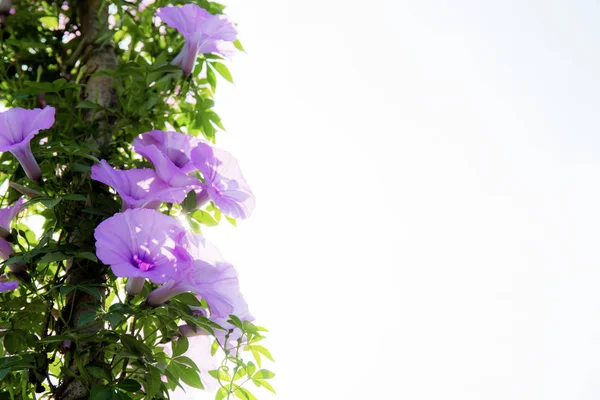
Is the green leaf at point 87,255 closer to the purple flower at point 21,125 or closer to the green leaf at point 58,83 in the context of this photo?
the purple flower at point 21,125

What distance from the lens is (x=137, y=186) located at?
3.02 ft

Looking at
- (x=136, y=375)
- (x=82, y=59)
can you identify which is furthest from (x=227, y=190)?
(x=82, y=59)

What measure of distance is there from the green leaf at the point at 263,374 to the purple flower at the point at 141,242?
271 millimetres

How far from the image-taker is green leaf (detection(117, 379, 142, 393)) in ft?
2.86

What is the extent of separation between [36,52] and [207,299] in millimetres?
813

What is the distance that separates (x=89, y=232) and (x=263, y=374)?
371mm

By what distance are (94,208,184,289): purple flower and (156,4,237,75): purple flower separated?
17.0 inches

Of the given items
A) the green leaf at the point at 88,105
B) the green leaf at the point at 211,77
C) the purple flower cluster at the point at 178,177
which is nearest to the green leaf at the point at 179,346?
the purple flower cluster at the point at 178,177

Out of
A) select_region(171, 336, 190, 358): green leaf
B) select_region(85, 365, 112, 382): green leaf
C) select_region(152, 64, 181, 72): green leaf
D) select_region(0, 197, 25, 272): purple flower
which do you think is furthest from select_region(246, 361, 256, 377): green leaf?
select_region(152, 64, 181, 72): green leaf

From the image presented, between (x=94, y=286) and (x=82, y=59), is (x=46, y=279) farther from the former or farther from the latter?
(x=82, y=59)

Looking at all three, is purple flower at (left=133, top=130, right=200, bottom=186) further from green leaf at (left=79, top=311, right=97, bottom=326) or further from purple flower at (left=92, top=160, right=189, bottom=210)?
green leaf at (left=79, top=311, right=97, bottom=326)

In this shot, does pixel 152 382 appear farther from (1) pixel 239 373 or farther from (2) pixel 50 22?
(2) pixel 50 22

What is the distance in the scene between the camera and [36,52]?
1.36 metres

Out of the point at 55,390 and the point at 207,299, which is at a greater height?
the point at 207,299
